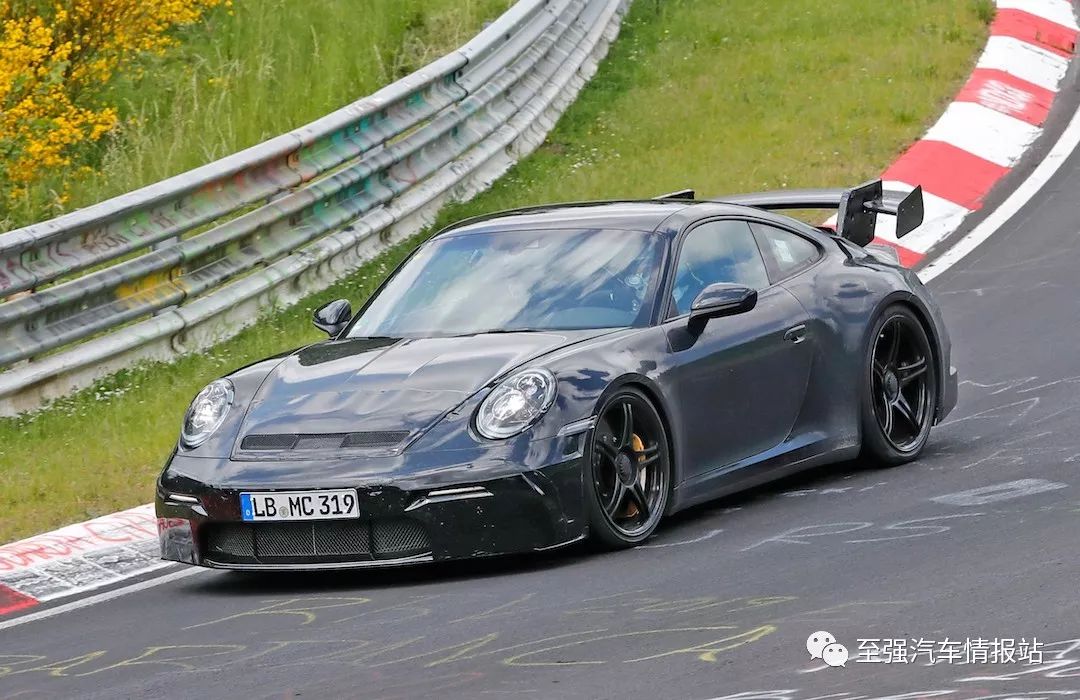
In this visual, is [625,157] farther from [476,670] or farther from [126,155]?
[476,670]

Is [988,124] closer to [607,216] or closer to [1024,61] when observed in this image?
[1024,61]

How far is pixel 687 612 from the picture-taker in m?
6.05

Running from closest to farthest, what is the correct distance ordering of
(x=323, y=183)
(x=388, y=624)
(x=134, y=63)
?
(x=388, y=624) < (x=323, y=183) < (x=134, y=63)

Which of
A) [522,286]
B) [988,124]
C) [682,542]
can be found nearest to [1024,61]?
[988,124]

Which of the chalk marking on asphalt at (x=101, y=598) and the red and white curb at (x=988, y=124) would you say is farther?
the red and white curb at (x=988, y=124)

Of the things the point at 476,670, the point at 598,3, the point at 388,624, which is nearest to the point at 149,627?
the point at 388,624

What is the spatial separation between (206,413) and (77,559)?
2.66ft

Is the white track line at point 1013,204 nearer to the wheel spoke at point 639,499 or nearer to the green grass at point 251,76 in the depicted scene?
the green grass at point 251,76

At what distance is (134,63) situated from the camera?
15.2 m

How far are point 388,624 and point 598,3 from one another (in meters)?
11.0

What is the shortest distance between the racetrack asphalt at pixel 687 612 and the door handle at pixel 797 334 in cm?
63

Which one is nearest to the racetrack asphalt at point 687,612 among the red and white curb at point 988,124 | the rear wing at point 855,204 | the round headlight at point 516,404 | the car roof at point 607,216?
the round headlight at point 516,404

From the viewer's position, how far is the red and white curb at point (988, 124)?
13078mm

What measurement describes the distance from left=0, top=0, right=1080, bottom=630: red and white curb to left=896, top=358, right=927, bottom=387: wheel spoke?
3.16 meters
